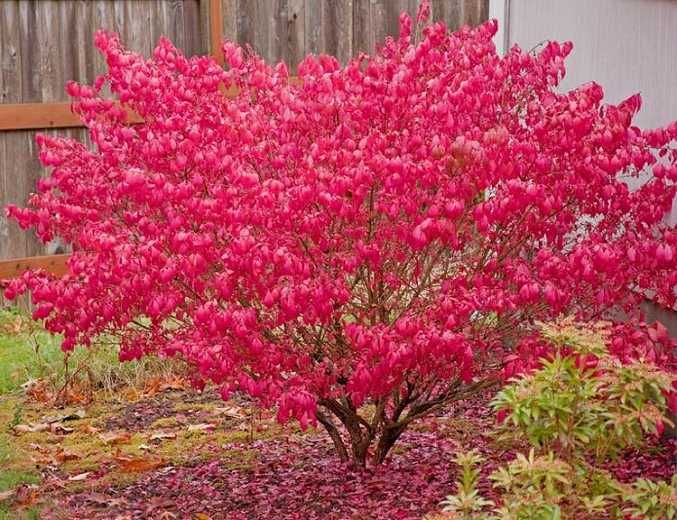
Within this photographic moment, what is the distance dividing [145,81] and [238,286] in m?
1.12

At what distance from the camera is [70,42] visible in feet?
34.3

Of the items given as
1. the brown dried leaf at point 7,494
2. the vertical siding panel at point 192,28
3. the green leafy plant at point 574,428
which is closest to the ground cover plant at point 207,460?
the brown dried leaf at point 7,494

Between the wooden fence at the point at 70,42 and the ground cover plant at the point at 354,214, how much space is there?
3970 millimetres

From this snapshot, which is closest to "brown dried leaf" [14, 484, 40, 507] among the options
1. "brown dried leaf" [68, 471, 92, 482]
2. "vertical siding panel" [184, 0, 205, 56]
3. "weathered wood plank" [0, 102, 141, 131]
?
A: "brown dried leaf" [68, 471, 92, 482]

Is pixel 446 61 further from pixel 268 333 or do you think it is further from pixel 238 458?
pixel 238 458

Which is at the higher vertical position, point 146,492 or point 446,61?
point 446,61

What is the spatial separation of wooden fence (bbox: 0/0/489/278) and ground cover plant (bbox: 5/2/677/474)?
397 cm

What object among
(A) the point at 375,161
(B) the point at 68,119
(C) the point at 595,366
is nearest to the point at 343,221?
(A) the point at 375,161

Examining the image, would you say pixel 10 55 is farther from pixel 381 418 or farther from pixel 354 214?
pixel 354 214

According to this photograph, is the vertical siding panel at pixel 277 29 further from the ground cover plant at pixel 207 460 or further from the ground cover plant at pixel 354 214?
the ground cover plant at pixel 354 214

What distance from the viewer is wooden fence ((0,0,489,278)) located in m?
10.2

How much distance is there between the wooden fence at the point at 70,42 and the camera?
10.2 m

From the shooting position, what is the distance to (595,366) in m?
4.95

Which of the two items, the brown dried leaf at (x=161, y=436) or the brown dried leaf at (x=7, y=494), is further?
the brown dried leaf at (x=161, y=436)
